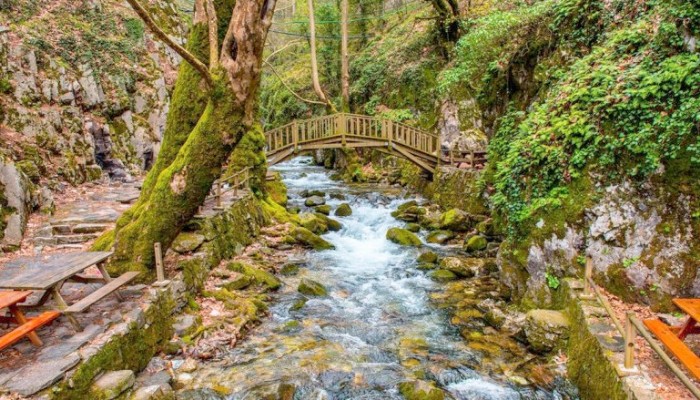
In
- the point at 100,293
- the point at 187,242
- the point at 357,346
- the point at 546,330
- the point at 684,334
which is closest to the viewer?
the point at 684,334

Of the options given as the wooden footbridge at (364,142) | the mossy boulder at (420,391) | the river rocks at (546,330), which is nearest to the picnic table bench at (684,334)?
the river rocks at (546,330)

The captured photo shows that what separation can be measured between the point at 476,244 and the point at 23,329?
8803 mm

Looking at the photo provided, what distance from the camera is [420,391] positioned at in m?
4.73

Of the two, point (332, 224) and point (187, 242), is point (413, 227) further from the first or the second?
point (187, 242)

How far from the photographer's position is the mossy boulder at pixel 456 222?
11625 millimetres

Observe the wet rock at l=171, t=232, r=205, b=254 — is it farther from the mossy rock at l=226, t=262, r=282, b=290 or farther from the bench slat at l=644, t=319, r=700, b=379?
the bench slat at l=644, t=319, r=700, b=379

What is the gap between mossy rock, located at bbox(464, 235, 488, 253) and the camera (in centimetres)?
1009

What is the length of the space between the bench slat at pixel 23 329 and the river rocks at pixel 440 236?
8594 mm

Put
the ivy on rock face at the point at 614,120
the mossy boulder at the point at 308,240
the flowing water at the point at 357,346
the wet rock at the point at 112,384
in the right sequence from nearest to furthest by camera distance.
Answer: the wet rock at the point at 112,384 → the flowing water at the point at 357,346 → the ivy on rock face at the point at 614,120 → the mossy boulder at the point at 308,240

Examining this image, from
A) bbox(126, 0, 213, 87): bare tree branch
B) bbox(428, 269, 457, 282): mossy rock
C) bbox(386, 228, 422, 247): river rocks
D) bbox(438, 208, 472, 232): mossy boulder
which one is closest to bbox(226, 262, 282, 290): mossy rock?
bbox(428, 269, 457, 282): mossy rock

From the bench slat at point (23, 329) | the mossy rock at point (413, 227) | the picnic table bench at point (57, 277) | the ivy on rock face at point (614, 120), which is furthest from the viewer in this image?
the mossy rock at point (413, 227)

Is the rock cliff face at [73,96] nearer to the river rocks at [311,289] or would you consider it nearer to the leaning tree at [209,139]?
the leaning tree at [209,139]

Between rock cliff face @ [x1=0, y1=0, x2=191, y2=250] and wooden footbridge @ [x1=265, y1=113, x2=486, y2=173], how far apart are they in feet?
15.3

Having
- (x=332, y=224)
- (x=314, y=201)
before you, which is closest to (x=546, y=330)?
(x=332, y=224)
